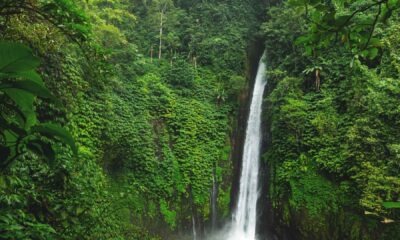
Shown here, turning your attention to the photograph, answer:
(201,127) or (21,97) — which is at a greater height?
(201,127)

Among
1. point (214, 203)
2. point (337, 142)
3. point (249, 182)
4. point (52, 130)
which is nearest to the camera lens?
point (52, 130)

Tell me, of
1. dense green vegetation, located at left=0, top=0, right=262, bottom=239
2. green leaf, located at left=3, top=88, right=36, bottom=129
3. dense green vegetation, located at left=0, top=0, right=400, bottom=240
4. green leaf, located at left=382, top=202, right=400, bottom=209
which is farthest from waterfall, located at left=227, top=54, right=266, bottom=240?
green leaf, located at left=3, top=88, right=36, bottom=129

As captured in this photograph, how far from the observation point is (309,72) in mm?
14258

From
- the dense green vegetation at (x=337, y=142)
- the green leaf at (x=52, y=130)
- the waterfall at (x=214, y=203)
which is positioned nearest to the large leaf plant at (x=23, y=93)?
the green leaf at (x=52, y=130)

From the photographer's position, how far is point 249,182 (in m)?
13.7

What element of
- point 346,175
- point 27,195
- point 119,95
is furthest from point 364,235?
point 119,95

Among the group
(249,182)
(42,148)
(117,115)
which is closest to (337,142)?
(249,182)

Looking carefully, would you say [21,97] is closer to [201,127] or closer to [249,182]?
[249,182]

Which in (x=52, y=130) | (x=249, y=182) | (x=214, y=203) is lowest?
(x=214, y=203)

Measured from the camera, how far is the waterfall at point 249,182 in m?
12.7

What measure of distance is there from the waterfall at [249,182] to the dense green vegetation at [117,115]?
0.77 m

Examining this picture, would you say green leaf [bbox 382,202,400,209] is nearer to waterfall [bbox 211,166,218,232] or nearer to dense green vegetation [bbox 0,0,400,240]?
dense green vegetation [bbox 0,0,400,240]

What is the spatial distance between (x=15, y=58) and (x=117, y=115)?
36.4 ft

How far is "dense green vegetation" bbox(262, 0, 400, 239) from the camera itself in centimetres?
897
